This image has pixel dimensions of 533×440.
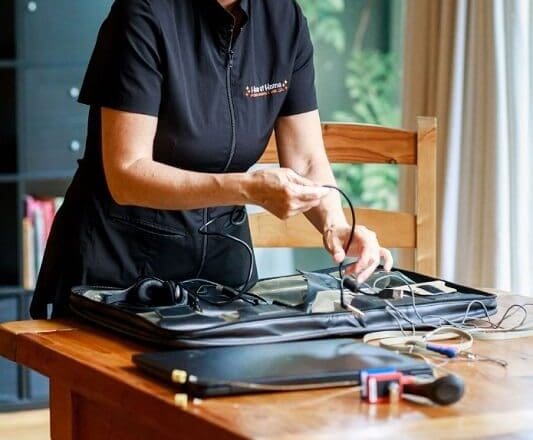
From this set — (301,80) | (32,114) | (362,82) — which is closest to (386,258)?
(301,80)

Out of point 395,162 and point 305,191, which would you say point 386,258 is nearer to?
point 305,191

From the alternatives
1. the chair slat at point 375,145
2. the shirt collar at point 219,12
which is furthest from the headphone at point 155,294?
the chair slat at point 375,145

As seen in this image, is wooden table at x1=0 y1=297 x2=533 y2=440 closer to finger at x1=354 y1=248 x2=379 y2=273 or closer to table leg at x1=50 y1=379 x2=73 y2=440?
table leg at x1=50 y1=379 x2=73 y2=440

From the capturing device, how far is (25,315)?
3.48 metres

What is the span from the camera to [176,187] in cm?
164

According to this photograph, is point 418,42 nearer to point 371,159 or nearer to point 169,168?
point 371,159

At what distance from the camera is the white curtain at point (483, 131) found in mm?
2951

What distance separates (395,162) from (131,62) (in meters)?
0.79

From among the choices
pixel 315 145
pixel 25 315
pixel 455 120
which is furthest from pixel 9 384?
pixel 315 145

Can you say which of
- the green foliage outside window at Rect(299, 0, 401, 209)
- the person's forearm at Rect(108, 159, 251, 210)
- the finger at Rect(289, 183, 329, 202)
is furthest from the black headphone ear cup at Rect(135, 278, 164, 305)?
the green foliage outside window at Rect(299, 0, 401, 209)

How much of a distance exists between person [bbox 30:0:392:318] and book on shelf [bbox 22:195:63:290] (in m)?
1.57

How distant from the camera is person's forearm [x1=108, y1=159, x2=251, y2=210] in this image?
5.22 ft

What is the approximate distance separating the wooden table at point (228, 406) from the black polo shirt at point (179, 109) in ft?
0.78

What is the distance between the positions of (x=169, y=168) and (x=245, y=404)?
50 cm
